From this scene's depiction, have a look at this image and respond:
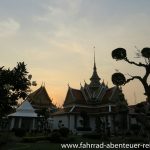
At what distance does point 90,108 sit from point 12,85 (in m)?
27.5

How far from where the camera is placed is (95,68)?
5972cm

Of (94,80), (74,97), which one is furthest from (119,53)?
(94,80)

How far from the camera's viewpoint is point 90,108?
50.0 meters

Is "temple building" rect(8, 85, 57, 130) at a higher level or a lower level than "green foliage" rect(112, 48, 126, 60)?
lower

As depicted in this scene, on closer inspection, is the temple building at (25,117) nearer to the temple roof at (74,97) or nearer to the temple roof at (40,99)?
the temple roof at (40,99)

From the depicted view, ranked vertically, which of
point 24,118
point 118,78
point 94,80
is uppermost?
point 94,80

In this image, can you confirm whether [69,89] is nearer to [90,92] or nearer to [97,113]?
[90,92]

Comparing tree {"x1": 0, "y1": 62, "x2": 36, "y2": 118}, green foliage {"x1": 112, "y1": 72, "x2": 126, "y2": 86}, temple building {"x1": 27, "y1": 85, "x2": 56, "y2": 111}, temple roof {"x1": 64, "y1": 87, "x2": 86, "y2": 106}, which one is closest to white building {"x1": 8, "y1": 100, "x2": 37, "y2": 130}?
temple building {"x1": 27, "y1": 85, "x2": 56, "y2": 111}

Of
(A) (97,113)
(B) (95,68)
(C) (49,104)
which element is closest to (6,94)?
(A) (97,113)

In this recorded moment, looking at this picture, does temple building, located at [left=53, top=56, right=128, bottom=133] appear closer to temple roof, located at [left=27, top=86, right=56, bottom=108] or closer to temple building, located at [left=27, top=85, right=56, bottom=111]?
temple building, located at [left=27, top=85, right=56, bottom=111]

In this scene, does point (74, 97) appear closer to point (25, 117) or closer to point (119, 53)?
point (25, 117)

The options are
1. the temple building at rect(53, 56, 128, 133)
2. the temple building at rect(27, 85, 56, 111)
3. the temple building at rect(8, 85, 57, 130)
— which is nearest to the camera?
the temple building at rect(8, 85, 57, 130)

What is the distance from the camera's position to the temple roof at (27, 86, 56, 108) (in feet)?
170

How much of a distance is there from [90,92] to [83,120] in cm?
960
